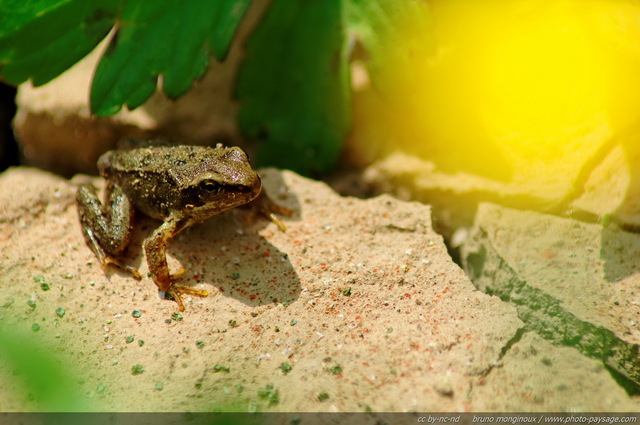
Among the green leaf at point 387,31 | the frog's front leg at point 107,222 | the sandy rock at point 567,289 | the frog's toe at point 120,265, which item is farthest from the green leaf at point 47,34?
the sandy rock at point 567,289

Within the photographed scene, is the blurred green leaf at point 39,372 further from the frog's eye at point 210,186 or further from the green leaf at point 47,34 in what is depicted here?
the green leaf at point 47,34

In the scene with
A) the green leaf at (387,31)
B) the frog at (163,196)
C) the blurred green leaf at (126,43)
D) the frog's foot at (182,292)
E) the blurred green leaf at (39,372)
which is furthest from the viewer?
the green leaf at (387,31)

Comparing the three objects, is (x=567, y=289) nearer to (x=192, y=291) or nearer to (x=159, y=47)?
(x=192, y=291)

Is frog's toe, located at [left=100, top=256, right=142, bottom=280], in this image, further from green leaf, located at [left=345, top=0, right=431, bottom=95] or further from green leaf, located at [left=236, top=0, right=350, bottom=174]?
green leaf, located at [left=345, top=0, right=431, bottom=95]

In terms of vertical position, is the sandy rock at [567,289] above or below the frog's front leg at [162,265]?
above

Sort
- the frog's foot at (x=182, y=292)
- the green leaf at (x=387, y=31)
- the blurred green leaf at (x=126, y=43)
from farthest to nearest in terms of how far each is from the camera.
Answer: the green leaf at (x=387, y=31)
the blurred green leaf at (x=126, y=43)
the frog's foot at (x=182, y=292)

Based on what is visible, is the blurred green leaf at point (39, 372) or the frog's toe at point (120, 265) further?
the frog's toe at point (120, 265)

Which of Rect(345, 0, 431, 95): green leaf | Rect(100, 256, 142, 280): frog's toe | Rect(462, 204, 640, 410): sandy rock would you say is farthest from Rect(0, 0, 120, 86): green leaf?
Rect(462, 204, 640, 410): sandy rock
